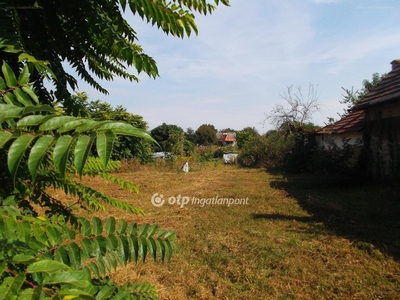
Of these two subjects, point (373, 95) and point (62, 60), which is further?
point (373, 95)

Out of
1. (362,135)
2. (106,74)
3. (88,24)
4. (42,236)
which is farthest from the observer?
(362,135)

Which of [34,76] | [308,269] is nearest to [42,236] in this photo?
[34,76]

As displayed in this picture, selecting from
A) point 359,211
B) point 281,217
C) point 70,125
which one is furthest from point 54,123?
point 359,211

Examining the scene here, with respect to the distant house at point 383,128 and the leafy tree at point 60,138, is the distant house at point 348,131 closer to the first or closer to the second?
A: the distant house at point 383,128

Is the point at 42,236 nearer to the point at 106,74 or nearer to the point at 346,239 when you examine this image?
the point at 106,74

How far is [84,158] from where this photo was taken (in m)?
0.49

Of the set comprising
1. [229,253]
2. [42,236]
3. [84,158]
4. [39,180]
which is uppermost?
[84,158]

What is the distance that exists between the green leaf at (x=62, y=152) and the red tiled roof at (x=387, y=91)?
310 inches

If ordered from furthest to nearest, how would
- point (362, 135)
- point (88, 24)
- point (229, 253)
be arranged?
point (362, 135) → point (229, 253) → point (88, 24)

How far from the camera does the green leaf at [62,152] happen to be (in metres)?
0.48

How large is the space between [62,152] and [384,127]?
921 cm

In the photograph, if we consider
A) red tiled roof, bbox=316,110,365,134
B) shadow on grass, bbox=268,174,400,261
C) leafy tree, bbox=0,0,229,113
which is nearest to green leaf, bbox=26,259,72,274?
leafy tree, bbox=0,0,229,113

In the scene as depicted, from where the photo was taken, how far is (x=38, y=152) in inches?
19.7

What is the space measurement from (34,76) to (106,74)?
1.68 feet
